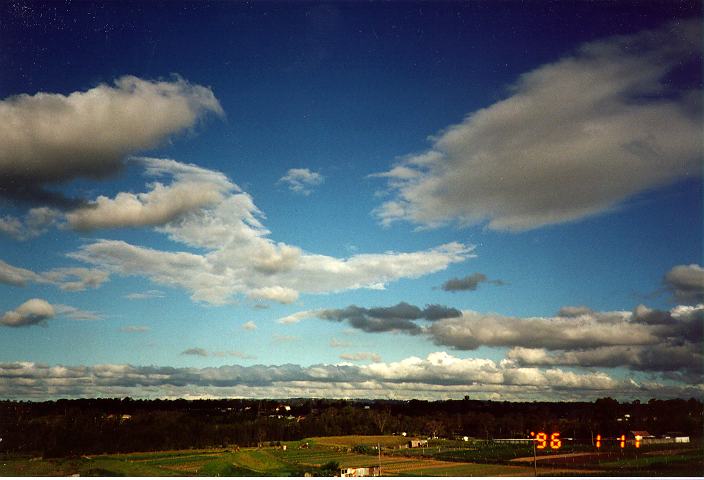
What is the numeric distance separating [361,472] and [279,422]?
954 cm

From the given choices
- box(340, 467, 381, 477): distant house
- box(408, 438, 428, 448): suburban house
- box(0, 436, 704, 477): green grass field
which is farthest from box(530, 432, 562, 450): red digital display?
box(340, 467, 381, 477): distant house

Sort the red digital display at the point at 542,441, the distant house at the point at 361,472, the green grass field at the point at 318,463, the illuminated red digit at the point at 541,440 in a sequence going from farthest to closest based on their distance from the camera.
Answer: the illuminated red digit at the point at 541,440 < the red digital display at the point at 542,441 < the green grass field at the point at 318,463 < the distant house at the point at 361,472

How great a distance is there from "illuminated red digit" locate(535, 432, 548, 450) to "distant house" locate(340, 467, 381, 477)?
442 inches

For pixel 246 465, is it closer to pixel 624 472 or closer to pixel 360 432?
pixel 360 432

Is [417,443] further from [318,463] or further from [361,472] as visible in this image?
[361,472]

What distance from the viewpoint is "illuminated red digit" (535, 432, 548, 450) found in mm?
30625

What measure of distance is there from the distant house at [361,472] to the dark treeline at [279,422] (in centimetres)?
752

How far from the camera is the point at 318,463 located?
977 inches

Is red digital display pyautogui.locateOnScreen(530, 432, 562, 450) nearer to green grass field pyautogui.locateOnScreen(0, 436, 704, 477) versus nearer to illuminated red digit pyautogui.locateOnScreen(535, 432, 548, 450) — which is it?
illuminated red digit pyautogui.locateOnScreen(535, 432, 548, 450)

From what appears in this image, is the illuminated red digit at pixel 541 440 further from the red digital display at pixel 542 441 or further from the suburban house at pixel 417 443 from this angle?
the suburban house at pixel 417 443

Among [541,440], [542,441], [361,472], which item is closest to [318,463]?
[361,472]

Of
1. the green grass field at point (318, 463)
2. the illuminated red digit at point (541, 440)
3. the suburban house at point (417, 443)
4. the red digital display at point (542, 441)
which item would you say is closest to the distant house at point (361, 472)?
the green grass field at point (318, 463)

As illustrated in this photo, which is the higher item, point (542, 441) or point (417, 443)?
point (542, 441)

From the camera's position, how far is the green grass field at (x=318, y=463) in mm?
23375
